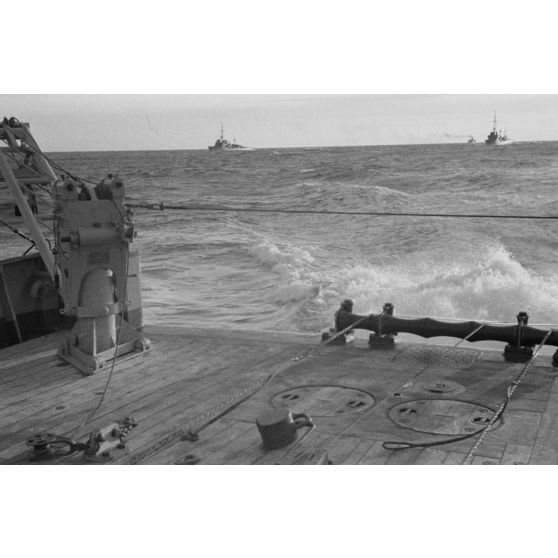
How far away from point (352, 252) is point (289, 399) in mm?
14703

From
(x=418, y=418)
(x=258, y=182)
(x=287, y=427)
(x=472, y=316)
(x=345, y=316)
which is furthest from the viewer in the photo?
(x=258, y=182)

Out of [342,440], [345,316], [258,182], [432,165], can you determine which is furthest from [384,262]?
[432,165]

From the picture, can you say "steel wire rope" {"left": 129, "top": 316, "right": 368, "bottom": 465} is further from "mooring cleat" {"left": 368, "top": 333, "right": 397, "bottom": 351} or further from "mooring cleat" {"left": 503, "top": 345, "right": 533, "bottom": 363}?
"mooring cleat" {"left": 503, "top": 345, "right": 533, "bottom": 363}

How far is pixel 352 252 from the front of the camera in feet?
65.6

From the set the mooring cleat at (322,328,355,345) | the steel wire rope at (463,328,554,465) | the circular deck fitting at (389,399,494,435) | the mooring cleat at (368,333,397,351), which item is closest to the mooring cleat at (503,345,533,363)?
the steel wire rope at (463,328,554,465)

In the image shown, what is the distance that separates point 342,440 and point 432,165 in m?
44.2

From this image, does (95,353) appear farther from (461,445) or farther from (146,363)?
(461,445)

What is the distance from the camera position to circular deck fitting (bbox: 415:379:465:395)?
18.3 feet

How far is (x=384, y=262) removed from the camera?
18391 millimetres

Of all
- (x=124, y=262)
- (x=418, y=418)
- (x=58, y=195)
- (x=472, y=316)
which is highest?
(x=58, y=195)

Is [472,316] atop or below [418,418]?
below

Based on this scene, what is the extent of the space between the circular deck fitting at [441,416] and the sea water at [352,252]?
651cm

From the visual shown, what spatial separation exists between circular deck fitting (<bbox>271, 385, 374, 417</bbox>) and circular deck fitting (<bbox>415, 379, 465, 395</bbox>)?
0.46m

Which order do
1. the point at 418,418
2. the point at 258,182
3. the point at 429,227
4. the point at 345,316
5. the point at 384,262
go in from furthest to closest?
the point at 258,182, the point at 429,227, the point at 384,262, the point at 345,316, the point at 418,418
